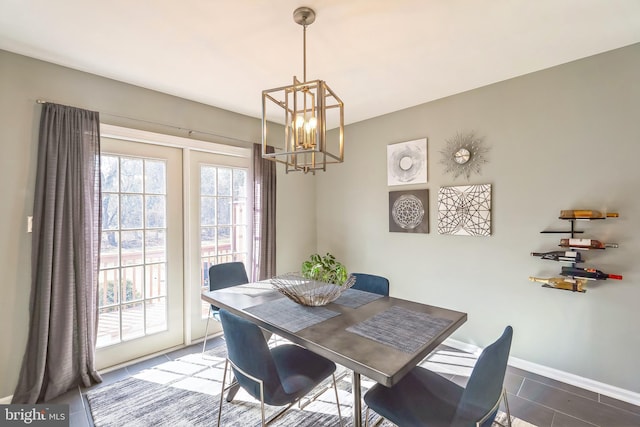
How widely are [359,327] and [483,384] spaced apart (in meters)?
0.60

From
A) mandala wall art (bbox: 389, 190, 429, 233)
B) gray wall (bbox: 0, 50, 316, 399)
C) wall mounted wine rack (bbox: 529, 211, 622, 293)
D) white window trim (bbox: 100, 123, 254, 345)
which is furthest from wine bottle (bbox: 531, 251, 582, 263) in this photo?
gray wall (bbox: 0, 50, 316, 399)

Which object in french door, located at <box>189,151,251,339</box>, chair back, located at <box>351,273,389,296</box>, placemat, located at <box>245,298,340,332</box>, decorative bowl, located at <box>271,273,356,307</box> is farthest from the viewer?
french door, located at <box>189,151,251,339</box>

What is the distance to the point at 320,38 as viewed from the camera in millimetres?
1963

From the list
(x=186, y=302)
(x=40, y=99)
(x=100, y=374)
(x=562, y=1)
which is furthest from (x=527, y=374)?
(x=40, y=99)

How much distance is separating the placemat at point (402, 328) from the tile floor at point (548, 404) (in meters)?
1.11

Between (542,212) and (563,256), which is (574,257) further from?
(542,212)

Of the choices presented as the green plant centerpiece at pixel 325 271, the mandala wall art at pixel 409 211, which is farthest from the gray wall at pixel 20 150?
the mandala wall art at pixel 409 211

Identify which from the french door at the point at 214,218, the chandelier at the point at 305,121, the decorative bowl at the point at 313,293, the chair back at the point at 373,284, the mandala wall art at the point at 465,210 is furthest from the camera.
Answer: the french door at the point at 214,218

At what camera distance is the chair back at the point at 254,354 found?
143 cm

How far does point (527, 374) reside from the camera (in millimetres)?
2455

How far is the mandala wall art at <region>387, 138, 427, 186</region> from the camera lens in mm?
3111

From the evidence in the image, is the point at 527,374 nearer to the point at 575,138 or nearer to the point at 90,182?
the point at 575,138

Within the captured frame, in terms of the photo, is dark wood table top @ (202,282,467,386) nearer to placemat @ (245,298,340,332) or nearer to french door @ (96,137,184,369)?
placemat @ (245,298,340,332)

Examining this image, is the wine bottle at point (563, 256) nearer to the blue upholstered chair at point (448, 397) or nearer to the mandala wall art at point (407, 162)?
the mandala wall art at point (407, 162)
